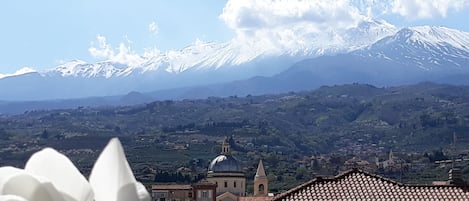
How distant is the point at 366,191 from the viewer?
16.9 meters

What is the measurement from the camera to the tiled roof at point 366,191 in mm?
16641

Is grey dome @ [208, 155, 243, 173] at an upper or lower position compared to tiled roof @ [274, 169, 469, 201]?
lower

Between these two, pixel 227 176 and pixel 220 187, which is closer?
pixel 220 187

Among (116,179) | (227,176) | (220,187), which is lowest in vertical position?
(220,187)

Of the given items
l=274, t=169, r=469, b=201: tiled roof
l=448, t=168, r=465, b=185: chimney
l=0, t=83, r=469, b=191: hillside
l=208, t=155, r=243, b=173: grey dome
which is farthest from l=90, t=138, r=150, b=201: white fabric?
l=0, t=83, r=469, b=191: hillside

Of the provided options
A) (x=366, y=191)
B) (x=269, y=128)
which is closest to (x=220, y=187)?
(x=366, y=191)

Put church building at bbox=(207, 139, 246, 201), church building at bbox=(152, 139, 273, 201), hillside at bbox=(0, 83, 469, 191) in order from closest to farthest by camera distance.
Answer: church building at bbox=(152, 139, 273, 201) → church building at bbox=(207, 139, 246, 201) → hillside at bbox=(0, 83, 469, 191)

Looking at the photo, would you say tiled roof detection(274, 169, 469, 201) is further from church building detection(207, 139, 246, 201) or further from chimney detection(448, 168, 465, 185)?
church building detection(207, 139, 246, 201)

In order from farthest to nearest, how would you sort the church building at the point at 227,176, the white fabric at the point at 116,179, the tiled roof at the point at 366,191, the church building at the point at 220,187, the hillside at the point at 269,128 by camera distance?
the hillside at the point at 269,128 < the church building at the point at 227,176 < the church building at the point at 220,187 < the tiled roof at the point at 366,191 < the white fabric at the point at 116,179

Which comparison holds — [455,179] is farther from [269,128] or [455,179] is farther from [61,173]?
[269,128]

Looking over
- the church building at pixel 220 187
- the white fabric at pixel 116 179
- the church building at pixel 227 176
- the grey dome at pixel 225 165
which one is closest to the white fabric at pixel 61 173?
the white fabric at pixel 116 179

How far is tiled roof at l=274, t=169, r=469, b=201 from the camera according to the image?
16.6 metres

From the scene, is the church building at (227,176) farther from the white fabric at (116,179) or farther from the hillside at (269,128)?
the white fabric at (116,179)

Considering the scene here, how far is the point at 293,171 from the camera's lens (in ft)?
251
